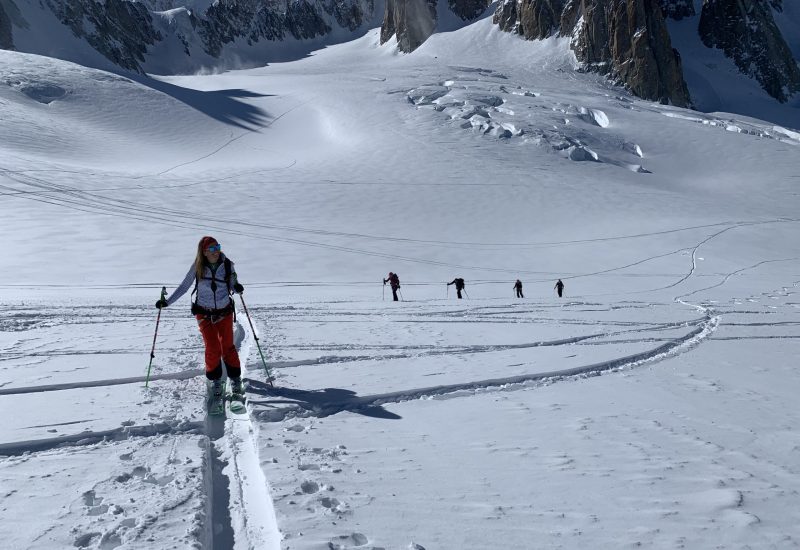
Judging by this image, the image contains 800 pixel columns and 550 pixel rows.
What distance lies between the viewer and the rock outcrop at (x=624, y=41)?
284ft

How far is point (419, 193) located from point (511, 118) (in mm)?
22031

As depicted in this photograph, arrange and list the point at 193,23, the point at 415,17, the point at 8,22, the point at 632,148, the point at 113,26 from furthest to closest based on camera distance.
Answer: the point at 193,23 < the point at 415,17 < the point at 113,26 < the point at 8,22 < the point at 632,148

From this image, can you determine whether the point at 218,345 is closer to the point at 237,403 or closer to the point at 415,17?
the point at 237,403

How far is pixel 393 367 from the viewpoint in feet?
24.0

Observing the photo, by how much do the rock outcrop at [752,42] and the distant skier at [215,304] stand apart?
122391 millimetres

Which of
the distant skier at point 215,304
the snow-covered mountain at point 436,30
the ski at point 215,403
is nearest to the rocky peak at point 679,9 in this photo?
the snow-covered mountain at point 436,30

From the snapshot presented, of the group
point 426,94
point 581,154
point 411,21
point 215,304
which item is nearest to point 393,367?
point 215,304

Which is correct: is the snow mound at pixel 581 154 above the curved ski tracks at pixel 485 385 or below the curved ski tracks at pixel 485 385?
above

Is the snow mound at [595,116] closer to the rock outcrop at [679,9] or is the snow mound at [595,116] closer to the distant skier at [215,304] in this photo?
the distant skier at [215,304]

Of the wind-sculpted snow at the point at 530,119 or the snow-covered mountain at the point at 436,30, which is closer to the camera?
the wind-sculpted snow at the point at 530,119

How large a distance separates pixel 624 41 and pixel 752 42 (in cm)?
3747

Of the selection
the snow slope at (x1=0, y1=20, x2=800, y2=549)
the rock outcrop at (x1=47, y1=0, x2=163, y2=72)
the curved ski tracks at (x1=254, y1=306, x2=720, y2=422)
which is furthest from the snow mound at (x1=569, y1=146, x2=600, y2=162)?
the rock outcrop at (x1=47, y1=0, x2=163, y2=72)

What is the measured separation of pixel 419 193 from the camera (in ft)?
124

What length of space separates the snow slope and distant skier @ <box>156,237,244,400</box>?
0.46 metres
